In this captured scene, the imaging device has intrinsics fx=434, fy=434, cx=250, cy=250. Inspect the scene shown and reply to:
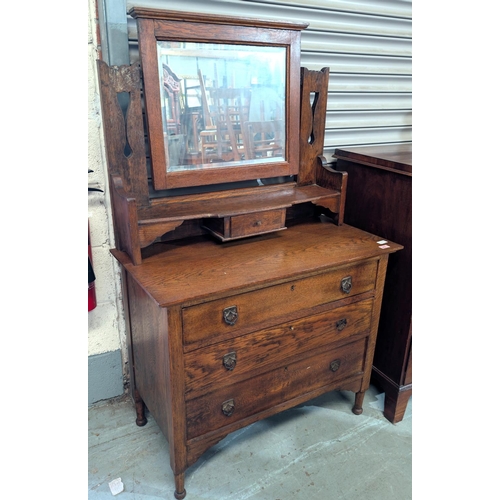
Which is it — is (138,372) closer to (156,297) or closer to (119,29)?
(156,297)

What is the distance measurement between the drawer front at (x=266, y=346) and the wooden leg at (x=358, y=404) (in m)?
0.38

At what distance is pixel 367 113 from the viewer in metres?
2.37

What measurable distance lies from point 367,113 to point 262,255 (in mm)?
1182

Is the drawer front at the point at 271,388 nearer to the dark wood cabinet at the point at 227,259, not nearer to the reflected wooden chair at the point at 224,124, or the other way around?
the dark wood cabinet at the point at 227,259

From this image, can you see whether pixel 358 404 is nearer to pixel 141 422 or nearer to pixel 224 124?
pixel 141 422

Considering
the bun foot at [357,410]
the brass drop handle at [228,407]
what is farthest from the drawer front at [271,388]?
the bun foot at [357,410]

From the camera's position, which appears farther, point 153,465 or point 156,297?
point 153,465

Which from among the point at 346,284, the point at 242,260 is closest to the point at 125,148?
the point at 242,260

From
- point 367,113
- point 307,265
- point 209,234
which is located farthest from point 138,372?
point 367,113

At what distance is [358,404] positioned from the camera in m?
2.15

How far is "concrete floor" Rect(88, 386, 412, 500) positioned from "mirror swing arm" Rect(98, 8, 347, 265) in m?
0.91

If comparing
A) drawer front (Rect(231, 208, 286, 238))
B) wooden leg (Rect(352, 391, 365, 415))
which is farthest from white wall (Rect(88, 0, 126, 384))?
wooden leg (Rect(352, 391, 365, 415))

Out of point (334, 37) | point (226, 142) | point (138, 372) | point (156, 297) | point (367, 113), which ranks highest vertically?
point (334, 37)

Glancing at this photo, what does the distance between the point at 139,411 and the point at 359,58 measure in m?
2.07
